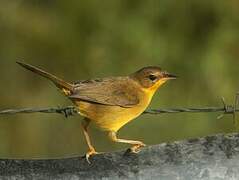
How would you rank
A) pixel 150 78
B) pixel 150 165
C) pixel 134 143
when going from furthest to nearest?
pixel 150 78 < pixel 134 143 < pixel 150 165

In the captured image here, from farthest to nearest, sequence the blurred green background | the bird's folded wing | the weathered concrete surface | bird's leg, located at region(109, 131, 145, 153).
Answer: the blurred green background, the bird's folded wing, bird's leg, located at region(109, 131, 145, 153), the weathered concrete surface

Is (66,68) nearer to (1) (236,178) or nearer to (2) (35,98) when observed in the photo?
(2) (35,98)

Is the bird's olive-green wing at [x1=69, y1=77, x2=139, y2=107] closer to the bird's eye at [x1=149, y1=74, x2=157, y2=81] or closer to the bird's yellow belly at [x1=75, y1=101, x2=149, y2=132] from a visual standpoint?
the bird's yellow belly at [x1=75, y1=101, x2=149, y2=132]

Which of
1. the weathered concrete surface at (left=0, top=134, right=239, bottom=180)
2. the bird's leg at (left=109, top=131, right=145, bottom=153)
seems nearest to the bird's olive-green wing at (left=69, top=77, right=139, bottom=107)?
the bird's leg at (left=109, top=131, right=145, bottom=153)

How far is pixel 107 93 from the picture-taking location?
589 cm

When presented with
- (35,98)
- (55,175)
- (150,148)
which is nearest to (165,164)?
(150,148)

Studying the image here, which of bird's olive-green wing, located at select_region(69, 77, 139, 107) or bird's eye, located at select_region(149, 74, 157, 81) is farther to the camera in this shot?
bird's eye, located at select_region(149, 74, 157, 81)

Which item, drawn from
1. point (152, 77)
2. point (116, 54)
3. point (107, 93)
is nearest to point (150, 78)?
Result: point (152, 77)

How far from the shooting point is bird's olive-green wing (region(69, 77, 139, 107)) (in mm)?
5773

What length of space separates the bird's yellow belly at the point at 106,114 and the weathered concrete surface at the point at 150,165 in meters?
1.09

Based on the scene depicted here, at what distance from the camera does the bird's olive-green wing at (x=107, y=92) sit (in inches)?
227

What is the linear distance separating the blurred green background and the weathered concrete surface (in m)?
4.05

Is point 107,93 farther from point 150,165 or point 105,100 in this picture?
point 150,165

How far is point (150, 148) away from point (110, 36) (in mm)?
5097
